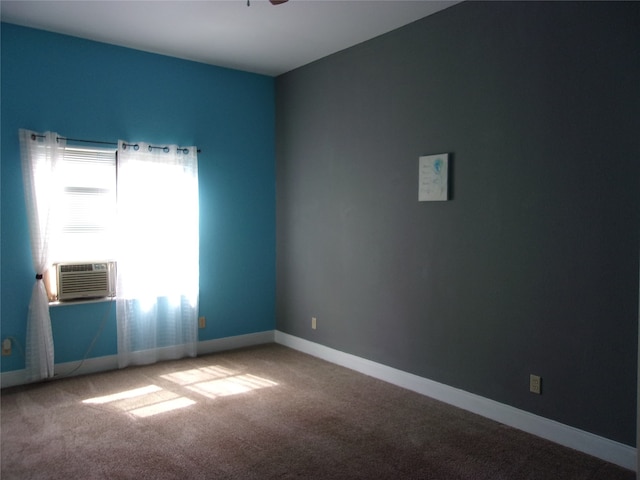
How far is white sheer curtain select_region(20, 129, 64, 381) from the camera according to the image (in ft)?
13.2

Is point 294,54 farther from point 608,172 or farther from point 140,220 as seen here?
point 608,172

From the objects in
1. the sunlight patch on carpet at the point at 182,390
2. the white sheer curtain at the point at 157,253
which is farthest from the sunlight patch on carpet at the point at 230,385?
the white sheer curtain at the point at 157,253

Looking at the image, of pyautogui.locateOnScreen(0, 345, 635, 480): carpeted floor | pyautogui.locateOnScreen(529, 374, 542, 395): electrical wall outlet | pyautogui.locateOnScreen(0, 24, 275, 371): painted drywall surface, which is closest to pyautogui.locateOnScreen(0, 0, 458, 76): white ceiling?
pyautogui.locateOnScreen(0, 24, 275, 371): painted drywall surface

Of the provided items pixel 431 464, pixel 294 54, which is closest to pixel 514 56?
pixel 294 54

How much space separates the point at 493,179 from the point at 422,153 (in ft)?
2.23

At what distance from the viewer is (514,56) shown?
3248mm

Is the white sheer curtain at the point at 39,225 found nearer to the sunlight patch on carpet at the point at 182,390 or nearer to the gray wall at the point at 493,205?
the sunlight patch on carpet at the point at 182,390

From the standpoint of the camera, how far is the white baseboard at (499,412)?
2811mm

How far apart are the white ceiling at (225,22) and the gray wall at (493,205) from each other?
25cm

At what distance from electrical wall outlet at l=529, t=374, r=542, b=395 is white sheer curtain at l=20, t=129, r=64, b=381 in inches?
144

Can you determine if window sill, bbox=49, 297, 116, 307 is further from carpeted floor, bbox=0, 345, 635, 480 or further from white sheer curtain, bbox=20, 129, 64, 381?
carpeted floor, bbox=0, 345, 635, 480

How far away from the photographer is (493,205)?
3.40 metres

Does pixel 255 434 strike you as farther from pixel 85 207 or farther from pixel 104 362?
pixel 85 207

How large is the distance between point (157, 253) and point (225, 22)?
2116 mm
